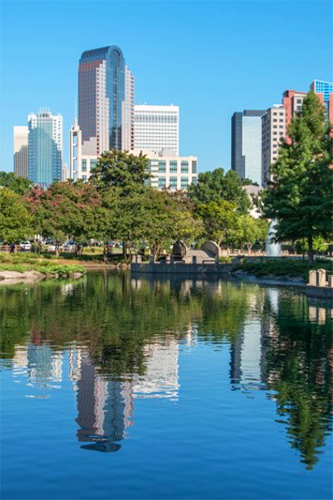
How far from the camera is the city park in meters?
69.4

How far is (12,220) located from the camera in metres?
97.6

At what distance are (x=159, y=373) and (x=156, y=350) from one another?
442cm

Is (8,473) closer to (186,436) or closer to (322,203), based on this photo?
(186,436)

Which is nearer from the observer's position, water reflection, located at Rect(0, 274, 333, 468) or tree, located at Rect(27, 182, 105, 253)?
water reflection, located at Rect(0, 274, 333, 468)

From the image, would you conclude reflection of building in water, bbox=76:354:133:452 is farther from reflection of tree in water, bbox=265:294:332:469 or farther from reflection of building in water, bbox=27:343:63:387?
reflection of tree in water, bbox=265:294:332:469

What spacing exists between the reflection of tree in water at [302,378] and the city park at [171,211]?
34040 millimetres

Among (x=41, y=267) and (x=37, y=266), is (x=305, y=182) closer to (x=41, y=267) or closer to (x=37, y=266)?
(x=41, y=267)

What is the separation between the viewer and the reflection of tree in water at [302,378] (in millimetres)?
15734

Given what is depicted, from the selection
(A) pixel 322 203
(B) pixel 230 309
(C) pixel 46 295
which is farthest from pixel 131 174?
(B) pixel 230 309

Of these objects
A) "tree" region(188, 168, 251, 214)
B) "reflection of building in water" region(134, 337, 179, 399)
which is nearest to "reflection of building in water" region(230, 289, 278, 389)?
"reflection of building in water" region(134, 337, 179, 399)

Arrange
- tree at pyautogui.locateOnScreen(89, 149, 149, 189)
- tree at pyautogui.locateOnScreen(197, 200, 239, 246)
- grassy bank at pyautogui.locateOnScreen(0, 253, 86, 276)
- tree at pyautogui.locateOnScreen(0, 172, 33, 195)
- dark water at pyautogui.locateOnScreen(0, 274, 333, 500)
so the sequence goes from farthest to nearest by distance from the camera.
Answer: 1. tree at pyautogui.locateOnScreen(0, 172, 33, 195)
2. tree at pyautogui.locateOnScreen(89, 149, 149, 189)
3. tree at pyautogui.locateOnScreen(197, 200, 239, 246)
4. grassy bank at pyautogui.locateOnScreen(0, 253, 86, 276)
5. dark water at pyautogui.locateOnScreen(0, 274, 333, 500)

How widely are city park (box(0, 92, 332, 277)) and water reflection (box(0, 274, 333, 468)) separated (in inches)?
825

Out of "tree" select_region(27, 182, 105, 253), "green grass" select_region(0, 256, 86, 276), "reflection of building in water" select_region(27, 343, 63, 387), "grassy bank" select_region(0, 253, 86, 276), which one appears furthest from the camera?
"tree" select_region(27, 182, 105, 253)

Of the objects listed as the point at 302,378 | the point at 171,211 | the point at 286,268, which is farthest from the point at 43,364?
the point at 171,211
